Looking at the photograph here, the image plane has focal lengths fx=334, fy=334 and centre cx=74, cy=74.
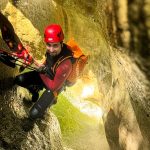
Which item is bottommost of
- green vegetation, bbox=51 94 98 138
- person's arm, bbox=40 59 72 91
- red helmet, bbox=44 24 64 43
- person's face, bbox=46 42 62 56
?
green vegetation, bbox=51 94 98 138

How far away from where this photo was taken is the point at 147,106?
4684mm

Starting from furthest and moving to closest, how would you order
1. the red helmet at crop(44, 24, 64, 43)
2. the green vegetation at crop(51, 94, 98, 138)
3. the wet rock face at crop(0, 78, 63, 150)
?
the green vegetation at crop(51, 94, 98, 138), the red helmet at crop(44, 24, 64, 43), the wet rock face at crop(0, 78, 63, 150)

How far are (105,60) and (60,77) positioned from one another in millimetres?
1743

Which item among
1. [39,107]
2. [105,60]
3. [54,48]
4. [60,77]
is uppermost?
[54,48]

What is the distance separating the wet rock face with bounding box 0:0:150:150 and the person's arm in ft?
2.60

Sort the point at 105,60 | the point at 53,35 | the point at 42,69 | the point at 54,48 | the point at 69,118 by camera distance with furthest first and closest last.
Answer: the point at 69,118, the point at 105,60, the point at 42,69, the point at 54,48, the point at 53,35

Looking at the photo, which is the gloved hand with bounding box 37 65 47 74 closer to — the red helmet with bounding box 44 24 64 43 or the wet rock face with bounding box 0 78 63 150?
the red helmet with bounding box 44 24 64 43

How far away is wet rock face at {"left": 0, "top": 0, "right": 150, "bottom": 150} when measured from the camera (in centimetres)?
394

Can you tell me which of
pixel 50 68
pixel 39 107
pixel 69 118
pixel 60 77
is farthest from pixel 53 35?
pixel 69 118

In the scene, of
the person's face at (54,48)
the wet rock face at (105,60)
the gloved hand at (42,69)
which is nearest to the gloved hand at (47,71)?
the gloved hand at (42,69)

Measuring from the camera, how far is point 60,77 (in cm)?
612

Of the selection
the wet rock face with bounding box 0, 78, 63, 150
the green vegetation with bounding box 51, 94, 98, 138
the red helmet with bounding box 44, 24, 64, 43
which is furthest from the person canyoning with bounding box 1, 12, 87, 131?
the green vegetation with bounding box 51, 94, 98, 138

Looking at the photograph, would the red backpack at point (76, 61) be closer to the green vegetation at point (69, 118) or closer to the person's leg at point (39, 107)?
the person's leg at point (39, 107)

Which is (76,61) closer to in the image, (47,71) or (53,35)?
(47,71)
